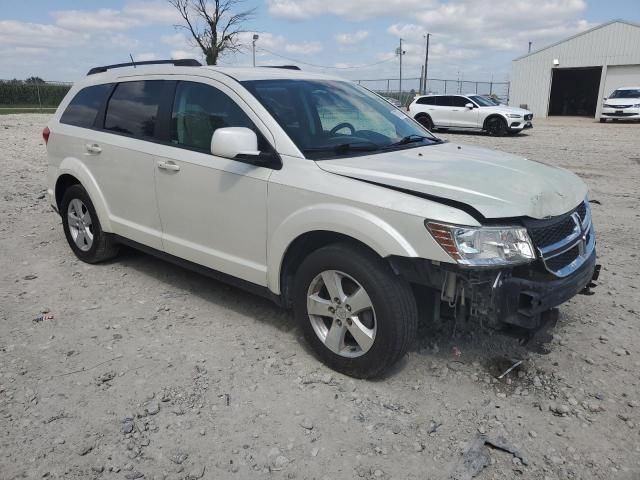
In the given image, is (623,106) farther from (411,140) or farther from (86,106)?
(86,106)

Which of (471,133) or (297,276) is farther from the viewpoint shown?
(471,133)

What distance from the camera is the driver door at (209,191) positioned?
3562 millimetres

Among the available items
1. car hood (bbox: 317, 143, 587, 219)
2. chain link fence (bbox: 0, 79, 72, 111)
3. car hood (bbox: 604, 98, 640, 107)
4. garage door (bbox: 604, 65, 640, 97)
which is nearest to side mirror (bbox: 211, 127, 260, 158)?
car hood (bbox: 317, 143, 587, 219)

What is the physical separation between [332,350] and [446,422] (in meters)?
0.80

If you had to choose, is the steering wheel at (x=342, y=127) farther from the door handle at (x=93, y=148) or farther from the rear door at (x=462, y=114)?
the rear door at (x=462, y=114)

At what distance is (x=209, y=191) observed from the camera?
3.78m

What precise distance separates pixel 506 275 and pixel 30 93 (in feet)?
158

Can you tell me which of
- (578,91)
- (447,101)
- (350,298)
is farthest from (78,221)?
(578,91)

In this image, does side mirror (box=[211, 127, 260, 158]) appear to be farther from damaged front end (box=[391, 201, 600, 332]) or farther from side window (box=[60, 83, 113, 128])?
side window (box=[60, 83, 113, 128])

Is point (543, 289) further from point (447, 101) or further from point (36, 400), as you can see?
point (447, 101)

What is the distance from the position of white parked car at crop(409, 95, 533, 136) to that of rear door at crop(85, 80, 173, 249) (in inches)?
608

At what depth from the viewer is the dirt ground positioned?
264cm

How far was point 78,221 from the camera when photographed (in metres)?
5.27

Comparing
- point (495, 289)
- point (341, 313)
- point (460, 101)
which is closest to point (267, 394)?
point (341, 313)
